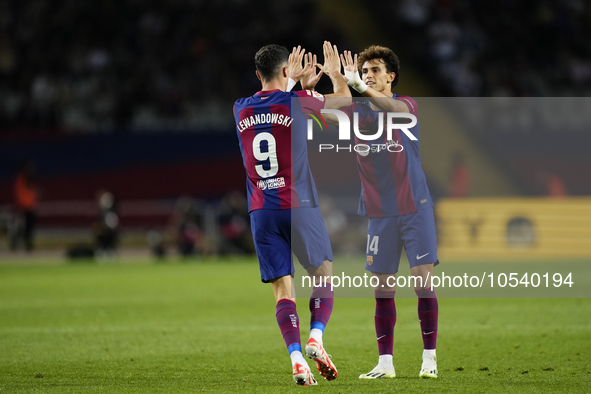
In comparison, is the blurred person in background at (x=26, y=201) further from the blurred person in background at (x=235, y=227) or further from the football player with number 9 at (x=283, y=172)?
the football player with number 9 at (x=283, y=172)

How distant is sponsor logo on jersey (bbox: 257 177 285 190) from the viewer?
5.71 m

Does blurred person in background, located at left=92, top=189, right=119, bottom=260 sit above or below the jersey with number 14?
below

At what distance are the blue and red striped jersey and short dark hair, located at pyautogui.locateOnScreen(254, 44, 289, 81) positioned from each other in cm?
60

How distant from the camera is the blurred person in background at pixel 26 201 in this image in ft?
64.4

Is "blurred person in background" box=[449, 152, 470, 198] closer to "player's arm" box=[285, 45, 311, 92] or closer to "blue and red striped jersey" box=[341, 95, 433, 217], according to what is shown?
"blue and red striped jersey" box=[341, 95, 433, 217]

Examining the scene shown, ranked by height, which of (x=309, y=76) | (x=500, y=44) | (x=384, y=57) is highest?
(x=500, y=44)

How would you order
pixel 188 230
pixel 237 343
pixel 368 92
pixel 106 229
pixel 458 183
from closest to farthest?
1. pixel 368 92
2. pixel 237 343
3. pixel 458 183
4. pixel 106 229
5. pixel 188 230

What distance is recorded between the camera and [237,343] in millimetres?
7938

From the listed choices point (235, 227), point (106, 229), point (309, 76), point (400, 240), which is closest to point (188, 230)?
point (235, 227)

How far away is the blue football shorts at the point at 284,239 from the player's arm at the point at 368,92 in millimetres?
901

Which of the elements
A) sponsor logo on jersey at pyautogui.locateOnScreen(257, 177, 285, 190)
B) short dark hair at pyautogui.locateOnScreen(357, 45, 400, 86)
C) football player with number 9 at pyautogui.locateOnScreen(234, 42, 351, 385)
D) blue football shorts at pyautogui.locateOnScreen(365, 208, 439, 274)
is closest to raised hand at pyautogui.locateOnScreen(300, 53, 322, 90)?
football player with number 9 at pyautogui.locateOnScreen(234, 42, 351, 385)

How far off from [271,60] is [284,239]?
48.7 inches

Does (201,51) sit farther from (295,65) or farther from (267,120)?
(267,120)

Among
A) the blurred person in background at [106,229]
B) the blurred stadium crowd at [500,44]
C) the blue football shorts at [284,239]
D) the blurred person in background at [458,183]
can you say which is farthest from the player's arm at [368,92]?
the blurred stadium crowd at [500,44]
